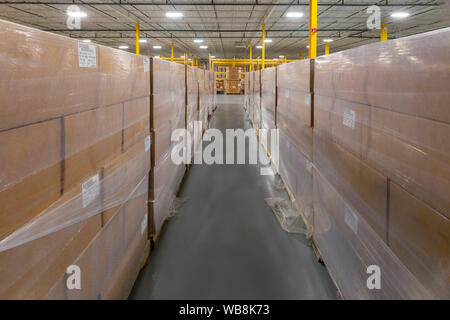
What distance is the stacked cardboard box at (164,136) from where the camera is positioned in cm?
272

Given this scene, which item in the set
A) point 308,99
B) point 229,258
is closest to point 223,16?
point 308,99

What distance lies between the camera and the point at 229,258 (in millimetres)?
2518

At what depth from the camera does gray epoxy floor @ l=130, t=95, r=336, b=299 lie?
2137 mm

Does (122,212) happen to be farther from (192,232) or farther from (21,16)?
(21,16)

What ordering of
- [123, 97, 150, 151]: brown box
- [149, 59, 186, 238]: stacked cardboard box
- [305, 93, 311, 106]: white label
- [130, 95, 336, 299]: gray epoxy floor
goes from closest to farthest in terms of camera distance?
[123, 97, 150, 151]: brown box < [130, 95, 336, 299]: gray epoxy floor < [149, 59, 186, 238]: stacked cardboard box < [305, 93, 311, 106]: white label

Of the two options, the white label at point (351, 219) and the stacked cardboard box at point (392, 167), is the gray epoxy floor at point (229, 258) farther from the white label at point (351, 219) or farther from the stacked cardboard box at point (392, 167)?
the white label at point (351, 219)

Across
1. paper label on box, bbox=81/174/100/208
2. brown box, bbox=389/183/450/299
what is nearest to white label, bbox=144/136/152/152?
paper label on box, bbox=81/174/100/208

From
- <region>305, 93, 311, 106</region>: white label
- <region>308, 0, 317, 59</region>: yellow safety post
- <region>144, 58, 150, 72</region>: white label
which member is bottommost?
<region>305, 93, 311, 106</region>: white label

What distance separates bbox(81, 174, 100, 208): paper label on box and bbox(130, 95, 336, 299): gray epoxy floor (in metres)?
0.97

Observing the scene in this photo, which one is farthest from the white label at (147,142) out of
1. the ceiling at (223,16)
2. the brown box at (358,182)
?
the ceiling at (223,16)

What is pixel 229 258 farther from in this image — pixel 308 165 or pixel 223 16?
pixel 223 16

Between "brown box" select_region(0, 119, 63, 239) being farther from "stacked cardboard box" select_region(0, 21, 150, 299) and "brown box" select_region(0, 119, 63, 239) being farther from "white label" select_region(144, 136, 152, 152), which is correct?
"white label" select_region(144, 136, 152, 152)

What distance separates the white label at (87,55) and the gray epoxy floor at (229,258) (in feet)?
5.04
